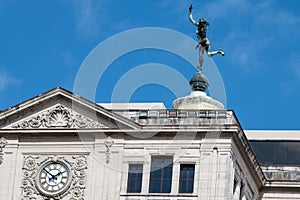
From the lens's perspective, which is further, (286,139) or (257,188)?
(286,139)

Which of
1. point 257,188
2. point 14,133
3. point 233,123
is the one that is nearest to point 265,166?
point 257,188

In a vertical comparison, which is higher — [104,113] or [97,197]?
[104,113]

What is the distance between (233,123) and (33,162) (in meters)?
11.7

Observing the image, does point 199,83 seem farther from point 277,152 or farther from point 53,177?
point 277,152

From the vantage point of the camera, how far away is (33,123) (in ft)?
256

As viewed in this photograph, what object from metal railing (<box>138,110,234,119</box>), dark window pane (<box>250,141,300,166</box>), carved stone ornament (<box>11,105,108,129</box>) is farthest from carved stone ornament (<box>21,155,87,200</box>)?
dark window pane (<box>250,141,300,166</box>)

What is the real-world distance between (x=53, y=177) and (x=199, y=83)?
11.6 meters

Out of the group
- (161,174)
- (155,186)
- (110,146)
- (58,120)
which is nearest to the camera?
(155,186)

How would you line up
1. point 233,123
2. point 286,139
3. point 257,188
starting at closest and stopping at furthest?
1. point 233,123
2. point 257,188
3. point 286,139

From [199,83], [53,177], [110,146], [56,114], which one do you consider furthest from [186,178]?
[199,83]

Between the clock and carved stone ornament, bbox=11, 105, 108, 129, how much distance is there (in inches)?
89.8

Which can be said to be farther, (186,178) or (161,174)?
(161,174)

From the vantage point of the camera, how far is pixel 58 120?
77.9 m

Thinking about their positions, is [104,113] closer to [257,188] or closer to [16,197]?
[16,197]
